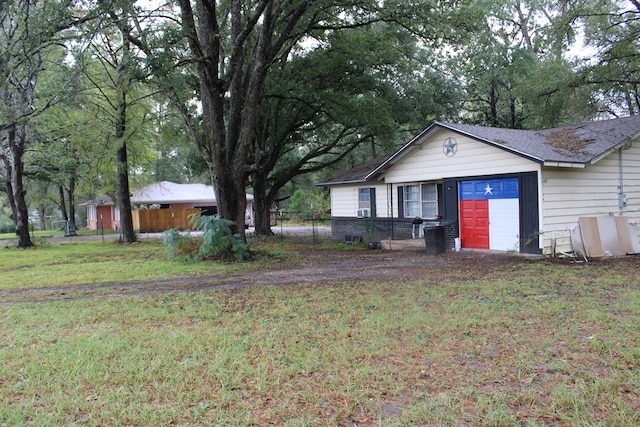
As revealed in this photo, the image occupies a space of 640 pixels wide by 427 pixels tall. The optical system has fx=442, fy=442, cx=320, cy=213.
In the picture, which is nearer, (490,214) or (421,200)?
(490,214)

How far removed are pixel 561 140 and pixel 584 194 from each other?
1882 mm

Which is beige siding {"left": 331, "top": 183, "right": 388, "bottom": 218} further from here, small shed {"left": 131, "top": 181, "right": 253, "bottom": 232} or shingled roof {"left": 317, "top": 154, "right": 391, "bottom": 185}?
small shed {"left": 131, "top": 181, "right": 253, "bottom": 232}

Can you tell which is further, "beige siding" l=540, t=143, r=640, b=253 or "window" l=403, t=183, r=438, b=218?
"window" l=403, t=183, r=438, b=218

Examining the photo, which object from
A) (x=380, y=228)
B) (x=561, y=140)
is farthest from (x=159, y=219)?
(x=561, y=140)

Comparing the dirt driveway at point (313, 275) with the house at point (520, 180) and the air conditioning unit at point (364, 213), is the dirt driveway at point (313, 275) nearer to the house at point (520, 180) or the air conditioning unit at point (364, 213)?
the house at point (520, 180)

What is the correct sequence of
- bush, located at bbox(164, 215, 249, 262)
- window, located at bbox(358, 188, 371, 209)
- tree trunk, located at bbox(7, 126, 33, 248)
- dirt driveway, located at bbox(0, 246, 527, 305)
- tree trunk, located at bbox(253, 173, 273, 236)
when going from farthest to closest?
tree trunk, located at bbox(253, 173, 273, 236)
tree trunk, located at bbox(7, 126, 33, 248)
window, located at bbox(358, 188, 371, 209)
bush, located at bbox(164, 215, 249, 262)
dirt driveway, located at bbox(0, 246, 527, 305)

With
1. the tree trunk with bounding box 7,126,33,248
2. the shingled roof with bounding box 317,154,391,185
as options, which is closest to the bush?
the shingled roof with bounding box 317,154,391,185

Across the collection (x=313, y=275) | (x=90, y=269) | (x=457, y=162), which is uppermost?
(x=457, y=162)

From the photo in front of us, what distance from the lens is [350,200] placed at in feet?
67.9

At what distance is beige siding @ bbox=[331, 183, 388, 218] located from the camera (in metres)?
18.7

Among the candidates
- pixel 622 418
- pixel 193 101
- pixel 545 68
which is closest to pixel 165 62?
pixel 193 101

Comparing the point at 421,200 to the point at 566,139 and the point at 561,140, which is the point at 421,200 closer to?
the point at 561,140

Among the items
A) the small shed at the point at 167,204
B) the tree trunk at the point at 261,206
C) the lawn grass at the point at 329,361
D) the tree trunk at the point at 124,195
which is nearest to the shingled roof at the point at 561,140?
the lawn grass at the point at 329,361

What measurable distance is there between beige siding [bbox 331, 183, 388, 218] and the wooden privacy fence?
15.2 meters
